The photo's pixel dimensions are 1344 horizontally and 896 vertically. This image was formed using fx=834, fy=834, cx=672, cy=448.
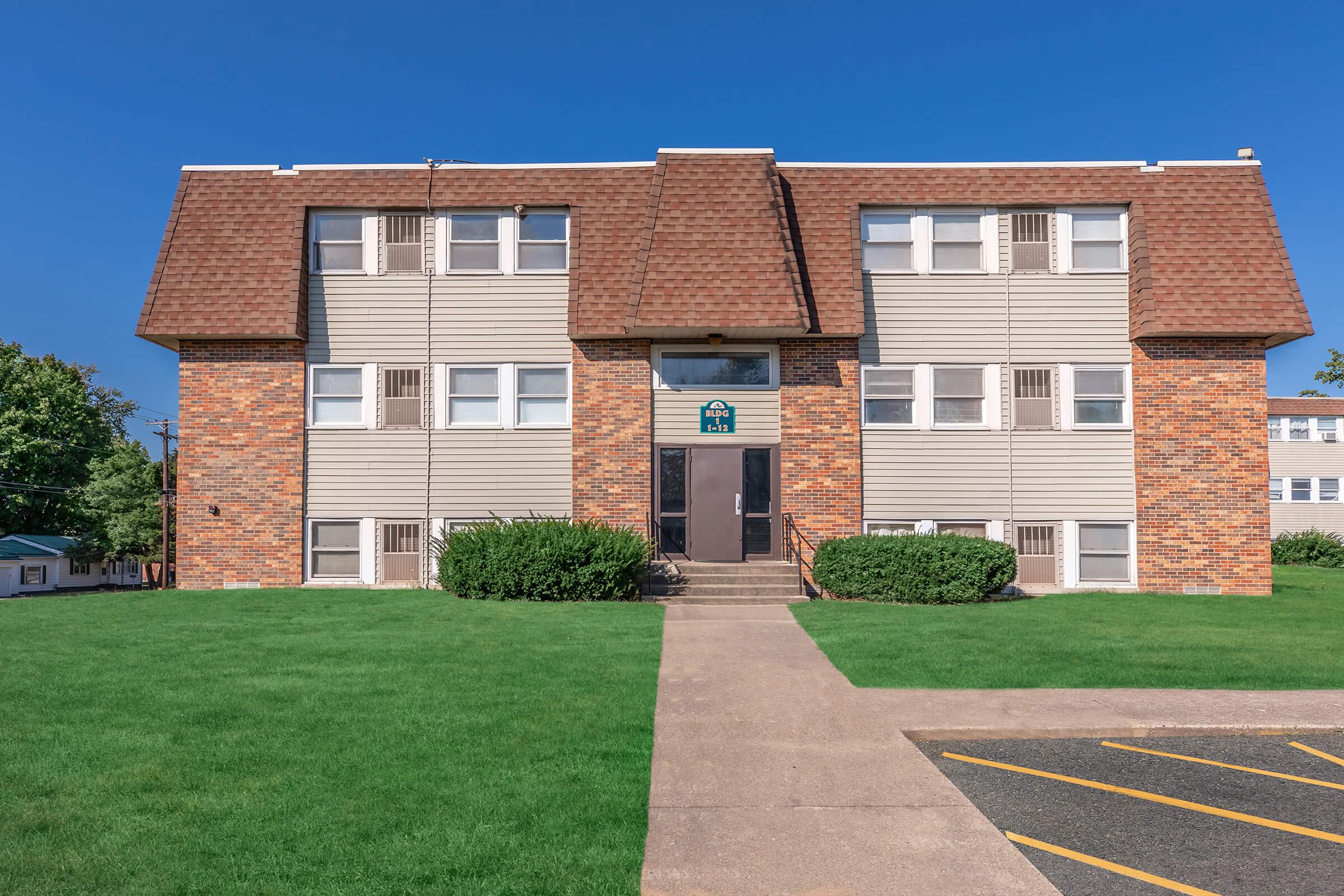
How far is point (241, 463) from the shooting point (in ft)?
53.4

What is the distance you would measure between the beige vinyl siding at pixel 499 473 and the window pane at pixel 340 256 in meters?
3.92

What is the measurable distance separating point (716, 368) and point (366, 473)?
720cm

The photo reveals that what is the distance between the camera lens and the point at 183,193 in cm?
1666

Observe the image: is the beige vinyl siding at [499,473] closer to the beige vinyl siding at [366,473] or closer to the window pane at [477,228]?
the beige vinyl siding at [366,473]

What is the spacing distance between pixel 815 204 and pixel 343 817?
47.9 feet

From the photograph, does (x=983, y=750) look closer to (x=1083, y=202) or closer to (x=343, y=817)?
(x=343, y=817)

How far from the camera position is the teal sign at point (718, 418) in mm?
16344

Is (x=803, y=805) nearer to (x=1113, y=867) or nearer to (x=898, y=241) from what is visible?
(x=1113, y=867)

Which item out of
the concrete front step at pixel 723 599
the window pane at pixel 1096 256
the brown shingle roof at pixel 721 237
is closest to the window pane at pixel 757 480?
the concrete front step at pixel 723 599

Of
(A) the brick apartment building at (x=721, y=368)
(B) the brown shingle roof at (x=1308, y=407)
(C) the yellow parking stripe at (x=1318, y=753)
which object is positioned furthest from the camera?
(B) the brown shingle roof at (x=1308, y=407)

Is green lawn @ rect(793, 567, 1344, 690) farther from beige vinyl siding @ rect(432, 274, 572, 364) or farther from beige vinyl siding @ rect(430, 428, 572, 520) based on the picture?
beige vinyl siding @ rect(432, 274, 572, 364)

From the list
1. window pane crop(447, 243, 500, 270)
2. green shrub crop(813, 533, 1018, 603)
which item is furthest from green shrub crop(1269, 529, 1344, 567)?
window pane crop(447, 243, 500, 270)

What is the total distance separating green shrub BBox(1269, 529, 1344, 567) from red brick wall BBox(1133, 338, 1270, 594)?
19.8 metres

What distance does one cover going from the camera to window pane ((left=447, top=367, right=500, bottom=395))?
16578 mm
